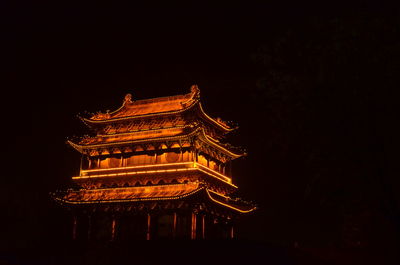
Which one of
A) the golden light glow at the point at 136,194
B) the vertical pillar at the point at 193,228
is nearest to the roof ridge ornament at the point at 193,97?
the golden light glow at the point at 136,194

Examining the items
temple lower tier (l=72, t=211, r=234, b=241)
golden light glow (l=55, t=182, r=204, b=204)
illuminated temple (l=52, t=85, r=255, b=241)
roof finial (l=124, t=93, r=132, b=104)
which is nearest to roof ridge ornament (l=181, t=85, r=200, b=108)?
illuminated temple (l=52, t=85, r=255, b=241)

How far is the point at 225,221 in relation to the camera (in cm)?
4562

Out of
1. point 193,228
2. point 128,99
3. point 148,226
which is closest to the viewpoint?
point 193,228

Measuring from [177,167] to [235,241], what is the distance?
12.0 metres

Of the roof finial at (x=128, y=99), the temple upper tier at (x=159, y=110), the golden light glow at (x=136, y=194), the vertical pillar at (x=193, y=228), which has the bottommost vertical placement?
the vertical pillar at (x=193, y=228)

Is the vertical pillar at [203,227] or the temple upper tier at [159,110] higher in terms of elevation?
the temple upper tier at [159,110]

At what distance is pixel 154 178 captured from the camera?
41781 mm

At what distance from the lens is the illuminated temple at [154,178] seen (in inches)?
1587

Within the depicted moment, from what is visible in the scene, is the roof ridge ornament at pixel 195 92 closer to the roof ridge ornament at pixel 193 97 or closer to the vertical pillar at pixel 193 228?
the roof ridge ornament at pixel 193 97

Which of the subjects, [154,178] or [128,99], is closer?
[154,178]

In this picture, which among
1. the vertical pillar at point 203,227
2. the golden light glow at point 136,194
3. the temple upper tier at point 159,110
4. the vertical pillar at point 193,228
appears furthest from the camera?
the temple upper tier at point 159,110

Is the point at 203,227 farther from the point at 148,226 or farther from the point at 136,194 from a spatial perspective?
the point at 136,194

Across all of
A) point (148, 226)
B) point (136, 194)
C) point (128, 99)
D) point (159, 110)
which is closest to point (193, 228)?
point (148, 226)

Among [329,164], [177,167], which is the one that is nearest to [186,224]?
[177,167]
